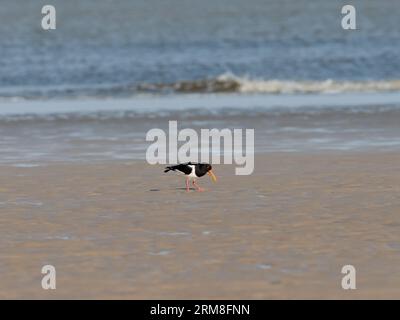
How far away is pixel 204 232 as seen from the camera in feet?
32.5

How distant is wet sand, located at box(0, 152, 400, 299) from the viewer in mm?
8102

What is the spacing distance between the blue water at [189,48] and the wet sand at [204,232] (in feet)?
55.7

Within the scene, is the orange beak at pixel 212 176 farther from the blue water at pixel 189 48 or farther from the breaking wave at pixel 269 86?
the blue water at pixel 189 48

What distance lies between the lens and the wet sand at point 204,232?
810cm

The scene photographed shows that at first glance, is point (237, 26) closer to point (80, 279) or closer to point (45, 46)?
point (45, 46)

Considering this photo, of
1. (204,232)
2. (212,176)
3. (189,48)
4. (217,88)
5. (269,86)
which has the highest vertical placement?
(189,48)

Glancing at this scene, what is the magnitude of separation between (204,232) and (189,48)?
43250mm

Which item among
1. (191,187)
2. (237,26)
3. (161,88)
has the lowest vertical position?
(191,187)

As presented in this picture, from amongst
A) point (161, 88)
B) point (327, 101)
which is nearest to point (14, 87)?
point (161, 88)

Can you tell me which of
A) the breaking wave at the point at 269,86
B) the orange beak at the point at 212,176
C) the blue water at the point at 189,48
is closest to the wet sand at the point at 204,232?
the orange beak at the point at 212,176

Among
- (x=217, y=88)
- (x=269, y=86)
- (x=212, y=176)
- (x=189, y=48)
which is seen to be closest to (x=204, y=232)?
(x=212, y=176)

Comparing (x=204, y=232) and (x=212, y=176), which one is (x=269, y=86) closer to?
(x=212, y=176)
